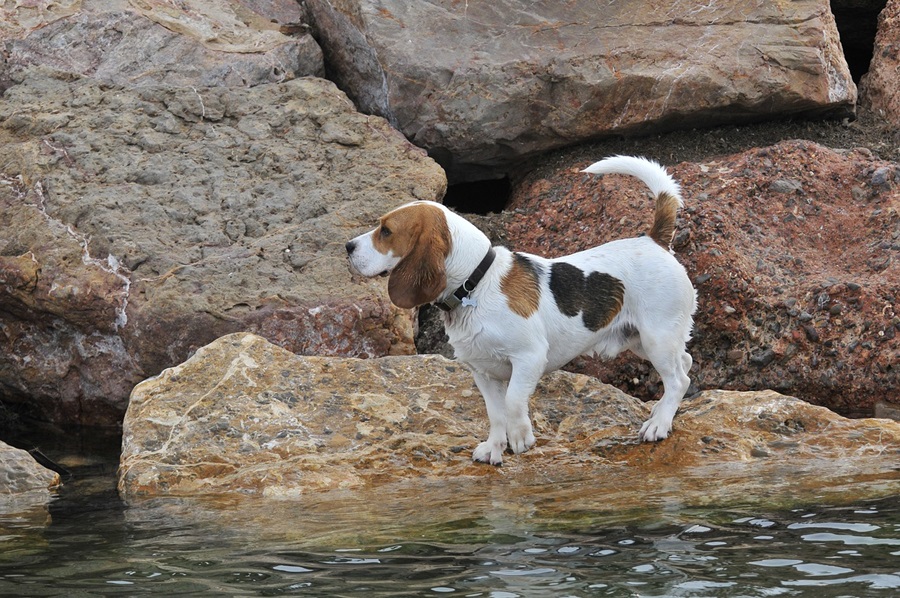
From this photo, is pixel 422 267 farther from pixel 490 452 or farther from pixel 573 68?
pixel 573 68

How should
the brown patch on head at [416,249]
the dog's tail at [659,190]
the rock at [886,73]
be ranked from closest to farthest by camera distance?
the brown patch on head at [416,249], the dog's tail at [659,190], the rock at [886,73]

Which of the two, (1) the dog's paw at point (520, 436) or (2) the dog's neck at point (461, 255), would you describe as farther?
(1) the dog's paw at point (520, 436)

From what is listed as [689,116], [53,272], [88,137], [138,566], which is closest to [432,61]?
[689,116]

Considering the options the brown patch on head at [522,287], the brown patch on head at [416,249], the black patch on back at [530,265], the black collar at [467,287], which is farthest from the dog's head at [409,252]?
the black patch on back at [530,265]

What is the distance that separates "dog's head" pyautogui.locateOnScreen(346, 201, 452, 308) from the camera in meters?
6.38

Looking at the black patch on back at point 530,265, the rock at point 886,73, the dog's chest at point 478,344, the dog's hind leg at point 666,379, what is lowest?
the dog's hind leg at point 666,379

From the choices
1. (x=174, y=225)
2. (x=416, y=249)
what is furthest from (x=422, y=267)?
(x=174, y=225)

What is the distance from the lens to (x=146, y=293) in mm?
8102

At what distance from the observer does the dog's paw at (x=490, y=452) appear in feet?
22.0

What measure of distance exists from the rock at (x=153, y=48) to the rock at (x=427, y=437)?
3648 mm

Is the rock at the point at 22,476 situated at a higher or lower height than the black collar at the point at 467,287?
lower

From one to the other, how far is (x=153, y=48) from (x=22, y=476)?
15.4ft

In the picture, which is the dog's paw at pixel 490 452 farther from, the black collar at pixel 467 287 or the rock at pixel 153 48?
the rock at pixel 153 48

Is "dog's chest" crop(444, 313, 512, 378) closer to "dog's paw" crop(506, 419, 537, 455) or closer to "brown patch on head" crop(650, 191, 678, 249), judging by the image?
"dog's paw" crop(506, 419, 537, 455)
